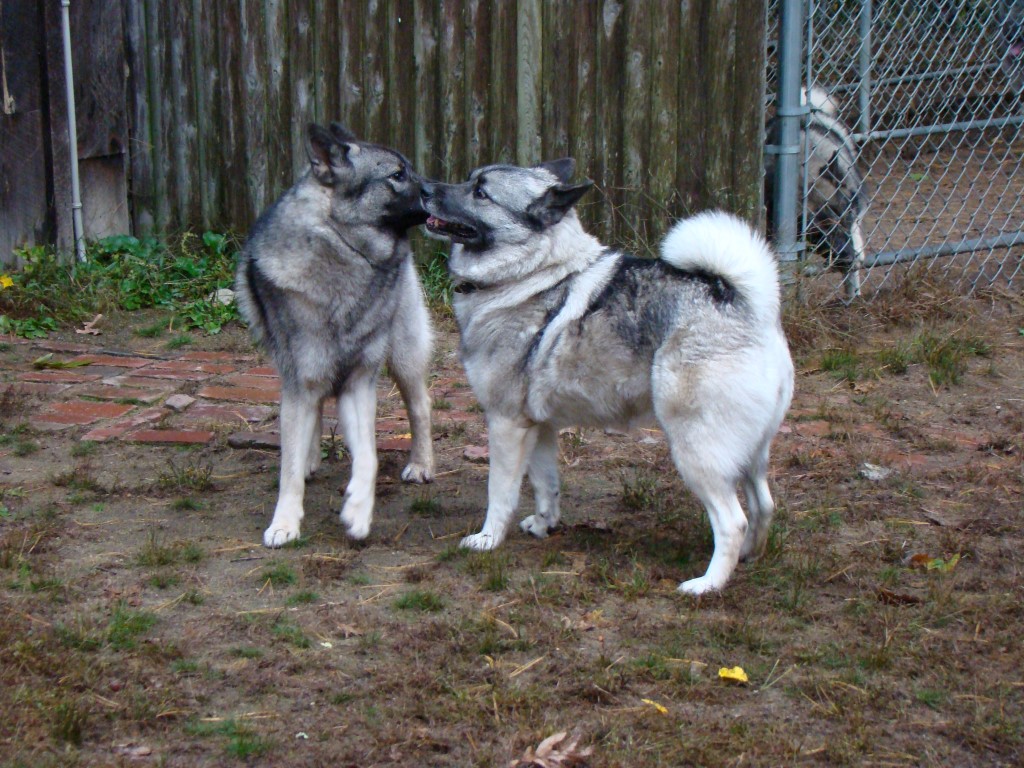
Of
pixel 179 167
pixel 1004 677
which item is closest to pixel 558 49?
pixel 179 167

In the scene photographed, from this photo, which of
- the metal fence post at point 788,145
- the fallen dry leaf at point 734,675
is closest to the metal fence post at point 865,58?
the metal fence post at point 788,145

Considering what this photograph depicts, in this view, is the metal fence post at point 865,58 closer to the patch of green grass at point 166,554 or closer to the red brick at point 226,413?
the red brick at point 226,413

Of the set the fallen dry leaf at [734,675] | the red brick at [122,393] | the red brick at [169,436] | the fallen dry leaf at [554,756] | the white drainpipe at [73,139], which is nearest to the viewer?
the fallen dry leaf at [554,756]

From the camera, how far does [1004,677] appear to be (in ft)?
8.87

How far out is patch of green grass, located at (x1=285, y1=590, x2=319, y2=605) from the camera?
3.18m

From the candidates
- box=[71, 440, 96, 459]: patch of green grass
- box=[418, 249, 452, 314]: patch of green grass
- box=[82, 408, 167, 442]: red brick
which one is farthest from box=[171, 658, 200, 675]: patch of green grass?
box=[418, 249, 452, 314]: patch of green grass

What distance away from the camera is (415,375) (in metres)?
4.35

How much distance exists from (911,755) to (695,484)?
1.07 metres

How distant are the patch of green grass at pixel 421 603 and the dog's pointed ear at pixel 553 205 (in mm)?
1270

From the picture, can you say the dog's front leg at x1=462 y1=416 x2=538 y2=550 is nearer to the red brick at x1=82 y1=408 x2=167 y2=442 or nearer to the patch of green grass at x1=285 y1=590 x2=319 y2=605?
the patch of green grass at x1=285 y1=590 x2=319 y2=605

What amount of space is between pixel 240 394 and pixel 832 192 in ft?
11.0

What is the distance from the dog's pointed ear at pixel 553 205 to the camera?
11.9 feet

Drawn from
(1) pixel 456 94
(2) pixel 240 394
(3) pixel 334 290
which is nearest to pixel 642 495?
(3) pixel 334 290

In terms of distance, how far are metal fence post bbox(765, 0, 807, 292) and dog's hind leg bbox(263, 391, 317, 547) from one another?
2799 millimetres
